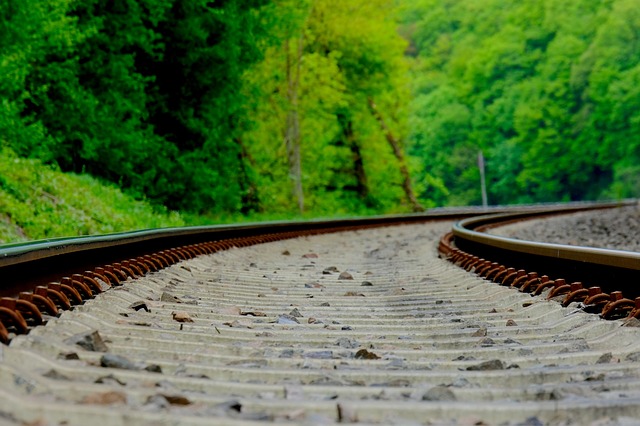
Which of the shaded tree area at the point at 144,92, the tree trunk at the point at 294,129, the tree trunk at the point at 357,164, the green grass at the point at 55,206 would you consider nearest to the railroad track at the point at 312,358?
the green grass at the point at 55,206

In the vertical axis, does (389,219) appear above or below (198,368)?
below

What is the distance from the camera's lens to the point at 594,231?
1923 centimetres

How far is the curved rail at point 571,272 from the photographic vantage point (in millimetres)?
4109

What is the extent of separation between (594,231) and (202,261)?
1304 centimetres

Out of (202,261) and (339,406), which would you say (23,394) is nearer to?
(339,406)

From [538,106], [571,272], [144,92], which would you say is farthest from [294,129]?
[538,106]

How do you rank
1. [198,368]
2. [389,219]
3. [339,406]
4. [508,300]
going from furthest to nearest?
[389,219] < [508,300] < [198,368] < [339,406]

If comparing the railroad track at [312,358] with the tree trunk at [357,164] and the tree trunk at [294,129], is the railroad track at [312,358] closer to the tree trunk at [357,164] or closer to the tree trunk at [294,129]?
the tree trunk at [294,129]

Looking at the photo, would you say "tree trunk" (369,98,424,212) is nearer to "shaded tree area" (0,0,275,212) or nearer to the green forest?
the green forest

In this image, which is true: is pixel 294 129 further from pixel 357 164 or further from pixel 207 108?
pixel 207 108

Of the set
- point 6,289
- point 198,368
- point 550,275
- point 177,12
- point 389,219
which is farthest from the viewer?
point 389,219

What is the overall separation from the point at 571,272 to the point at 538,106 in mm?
85474

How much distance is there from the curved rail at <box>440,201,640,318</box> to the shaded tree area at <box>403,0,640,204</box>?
212 ft

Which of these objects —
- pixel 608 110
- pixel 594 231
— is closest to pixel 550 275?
pixel 594 231
